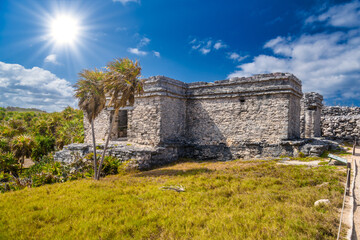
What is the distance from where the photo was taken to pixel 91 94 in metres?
9.53

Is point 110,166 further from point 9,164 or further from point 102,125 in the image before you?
point 9,164

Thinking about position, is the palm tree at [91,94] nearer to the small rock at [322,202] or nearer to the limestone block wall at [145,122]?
the limestone block wall at [145,122]

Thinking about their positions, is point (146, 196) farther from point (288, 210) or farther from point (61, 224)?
point (288, 210)

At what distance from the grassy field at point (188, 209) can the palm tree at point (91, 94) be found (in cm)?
296

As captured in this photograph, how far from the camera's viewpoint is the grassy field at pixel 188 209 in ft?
13.8

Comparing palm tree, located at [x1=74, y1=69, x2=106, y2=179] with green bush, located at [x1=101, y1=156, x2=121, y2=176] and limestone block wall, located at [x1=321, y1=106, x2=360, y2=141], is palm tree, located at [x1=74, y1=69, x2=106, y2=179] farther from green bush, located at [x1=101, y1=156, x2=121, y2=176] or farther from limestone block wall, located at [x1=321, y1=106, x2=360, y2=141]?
limestone block wall, located at [x1=321, y1=106, x2=360, y2=141]

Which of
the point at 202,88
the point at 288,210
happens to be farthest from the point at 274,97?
the point at 288,210

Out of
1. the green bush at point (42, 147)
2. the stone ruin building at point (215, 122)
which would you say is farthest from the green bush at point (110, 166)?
the green bush at point (42, 147)

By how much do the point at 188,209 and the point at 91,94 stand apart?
261 inches

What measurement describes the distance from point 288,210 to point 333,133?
16.2 meters

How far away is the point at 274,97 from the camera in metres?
11.8

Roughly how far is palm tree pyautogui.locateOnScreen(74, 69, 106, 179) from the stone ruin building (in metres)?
2.93

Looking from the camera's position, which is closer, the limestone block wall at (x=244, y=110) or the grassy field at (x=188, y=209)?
the grassy field at (x=188, y=209)

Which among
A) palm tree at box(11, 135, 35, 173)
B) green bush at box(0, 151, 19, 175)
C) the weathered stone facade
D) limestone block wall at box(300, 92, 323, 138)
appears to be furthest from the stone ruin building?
palm tree at box(11, 135, 35, 173)
